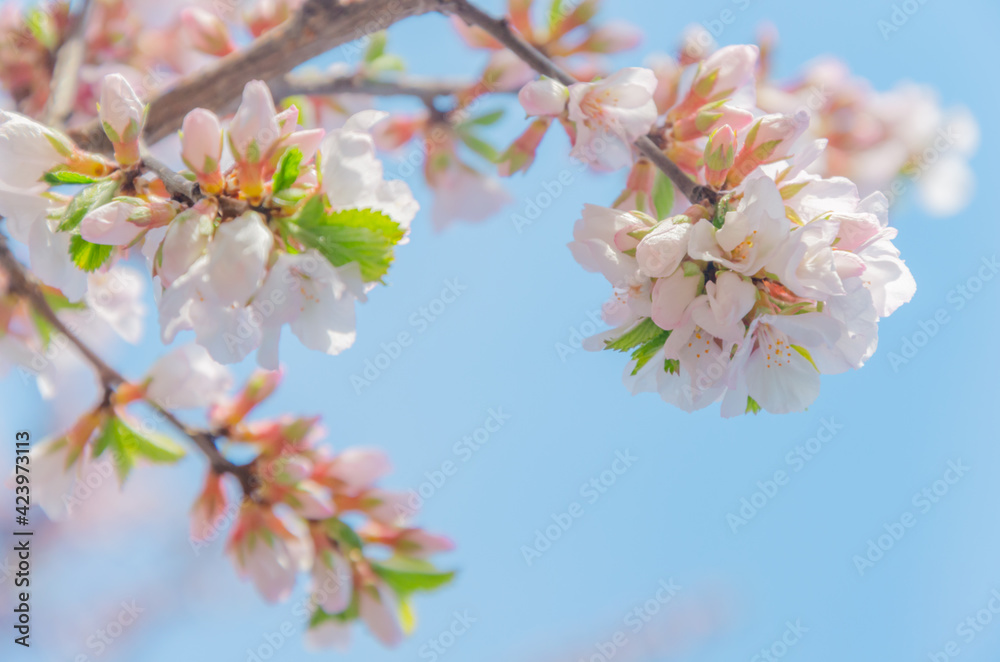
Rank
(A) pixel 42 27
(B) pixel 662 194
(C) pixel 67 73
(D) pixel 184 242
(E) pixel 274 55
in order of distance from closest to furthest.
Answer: (D) pixel 184 242, (B) pixel 662 194, (E) pixel 274 55, (C) pixel 67 73, (A) pixel 42 27

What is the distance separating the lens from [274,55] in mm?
1321

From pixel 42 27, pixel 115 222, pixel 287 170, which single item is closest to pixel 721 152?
pixel 287 170

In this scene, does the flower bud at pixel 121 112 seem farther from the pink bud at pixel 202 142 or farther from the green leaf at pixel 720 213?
the green leaf at pixel 720 213

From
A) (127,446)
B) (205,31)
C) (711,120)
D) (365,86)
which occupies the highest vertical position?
(711,120)

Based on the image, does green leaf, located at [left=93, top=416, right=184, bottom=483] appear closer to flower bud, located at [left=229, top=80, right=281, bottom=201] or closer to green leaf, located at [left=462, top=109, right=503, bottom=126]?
flower bud, located at [left=229, top=80, right=281, bottom=201]

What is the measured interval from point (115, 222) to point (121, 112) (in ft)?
0.54

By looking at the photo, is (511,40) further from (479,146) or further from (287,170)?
(479,146)

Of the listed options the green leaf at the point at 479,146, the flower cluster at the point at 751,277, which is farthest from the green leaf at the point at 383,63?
the flower cluster at the point at 751,277

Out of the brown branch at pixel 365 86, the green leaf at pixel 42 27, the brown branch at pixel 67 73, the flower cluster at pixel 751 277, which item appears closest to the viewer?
the flower cluster at pixel 751 277

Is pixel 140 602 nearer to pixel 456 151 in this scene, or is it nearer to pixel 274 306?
pixel 456 151

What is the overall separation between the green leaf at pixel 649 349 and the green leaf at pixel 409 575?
76cm

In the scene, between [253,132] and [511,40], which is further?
[511,40]

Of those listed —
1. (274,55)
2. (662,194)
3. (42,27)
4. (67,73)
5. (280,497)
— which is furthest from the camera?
(42,27)

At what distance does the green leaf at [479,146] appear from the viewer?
1817mm
